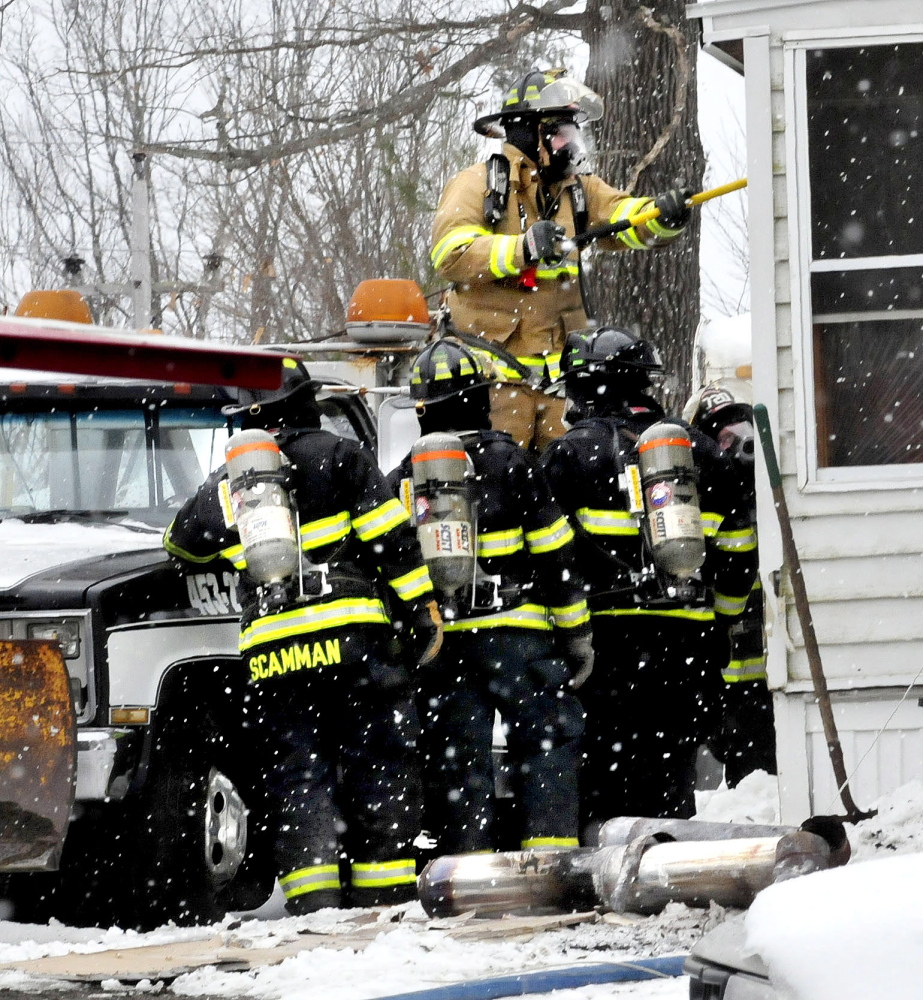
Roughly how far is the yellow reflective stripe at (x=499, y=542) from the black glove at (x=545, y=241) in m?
1.19

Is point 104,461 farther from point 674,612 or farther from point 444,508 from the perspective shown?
point 674,612

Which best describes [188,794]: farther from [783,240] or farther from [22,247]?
[22,247]

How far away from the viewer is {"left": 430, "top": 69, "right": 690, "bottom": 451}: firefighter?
22.2 ft

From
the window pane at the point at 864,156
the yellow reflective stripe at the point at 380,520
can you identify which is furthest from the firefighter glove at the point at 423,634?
the window pane at the point at 864,156

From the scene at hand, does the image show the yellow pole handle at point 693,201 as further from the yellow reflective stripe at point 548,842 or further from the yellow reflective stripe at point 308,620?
the yellow reflective stripe at point 548,842

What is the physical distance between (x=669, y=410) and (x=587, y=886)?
568 cm

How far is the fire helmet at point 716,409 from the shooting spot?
6.80 m

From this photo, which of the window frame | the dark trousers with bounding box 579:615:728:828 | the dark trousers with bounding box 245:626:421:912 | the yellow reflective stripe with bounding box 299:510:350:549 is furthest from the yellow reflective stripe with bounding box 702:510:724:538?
the yellow reflective stripe with bounding box 299:510:350:549

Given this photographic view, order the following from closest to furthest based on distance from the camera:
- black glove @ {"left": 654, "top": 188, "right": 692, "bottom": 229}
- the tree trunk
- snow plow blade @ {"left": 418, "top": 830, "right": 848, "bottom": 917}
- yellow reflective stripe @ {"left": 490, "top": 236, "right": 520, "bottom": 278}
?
snow plow blade @ {"left": 418, "top": 830, "right": 848, "bottom": 917}
yellow reflective stripe @ {"left": 490, "top": 236, "right": 520, "bottom": 278}
black glove @ {"left": 654, "top": 188, "right": 692, "bottom": 229}
the tree trunk

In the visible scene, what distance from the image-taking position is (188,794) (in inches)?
218

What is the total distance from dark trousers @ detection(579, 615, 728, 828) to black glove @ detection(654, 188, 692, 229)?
1703 millimetres

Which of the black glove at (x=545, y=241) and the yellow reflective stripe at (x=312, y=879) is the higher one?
the black glove at (x=545, y=241)

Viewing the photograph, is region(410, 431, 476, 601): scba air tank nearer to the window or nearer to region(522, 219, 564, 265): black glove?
region(522, 219, 564, 265): black glove

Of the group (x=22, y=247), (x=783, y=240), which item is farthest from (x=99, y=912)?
(x=22, y=247)
